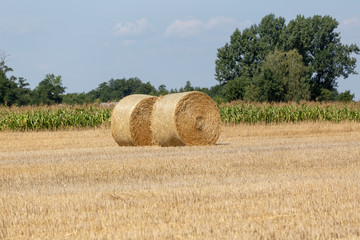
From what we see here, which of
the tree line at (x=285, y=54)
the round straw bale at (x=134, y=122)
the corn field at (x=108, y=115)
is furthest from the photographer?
the tree line at (x=285, y=54)

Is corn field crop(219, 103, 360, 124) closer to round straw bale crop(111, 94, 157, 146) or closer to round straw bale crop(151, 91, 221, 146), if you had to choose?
round straw bale crop(151, 91, 221, 146)

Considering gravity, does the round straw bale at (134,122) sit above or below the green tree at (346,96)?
below

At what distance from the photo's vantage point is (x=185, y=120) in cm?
1736

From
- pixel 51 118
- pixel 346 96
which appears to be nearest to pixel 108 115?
pixel 51 118

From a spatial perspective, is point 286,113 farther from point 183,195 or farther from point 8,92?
point 8,92

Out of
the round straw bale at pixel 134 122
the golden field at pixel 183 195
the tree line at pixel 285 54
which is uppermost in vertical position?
the tree line at pixel 285 54

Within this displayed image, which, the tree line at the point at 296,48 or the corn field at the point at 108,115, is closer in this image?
the corn field at the point at 108,115

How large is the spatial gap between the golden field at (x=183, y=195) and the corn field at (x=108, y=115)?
12.2 metres

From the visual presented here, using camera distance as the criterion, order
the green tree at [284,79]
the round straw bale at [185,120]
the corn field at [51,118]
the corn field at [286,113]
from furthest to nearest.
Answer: the green tree at [284,79] < the corn field at [286,113] < the corn field at [51,118] < the round straw bale at [185,120]

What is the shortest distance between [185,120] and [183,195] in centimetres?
938

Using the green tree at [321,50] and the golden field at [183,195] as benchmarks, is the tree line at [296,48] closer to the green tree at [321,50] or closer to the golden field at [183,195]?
the green tree at [321,50]

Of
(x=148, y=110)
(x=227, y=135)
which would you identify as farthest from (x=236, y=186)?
(x=227, y=135)

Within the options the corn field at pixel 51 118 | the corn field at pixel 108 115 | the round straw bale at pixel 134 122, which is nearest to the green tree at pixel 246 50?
the corn field at pixel 108 115

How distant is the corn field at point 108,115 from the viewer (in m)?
26.8
